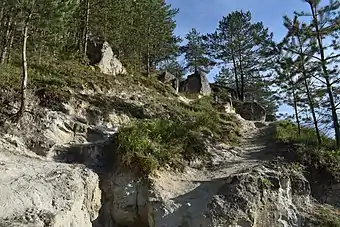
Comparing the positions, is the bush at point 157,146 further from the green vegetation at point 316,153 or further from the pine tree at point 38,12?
the pine tree at point 38,12

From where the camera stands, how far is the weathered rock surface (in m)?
8.62

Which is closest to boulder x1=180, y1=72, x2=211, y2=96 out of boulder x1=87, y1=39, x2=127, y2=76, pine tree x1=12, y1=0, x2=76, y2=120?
boulder x1=87, y1=39, x2=127, y2=76

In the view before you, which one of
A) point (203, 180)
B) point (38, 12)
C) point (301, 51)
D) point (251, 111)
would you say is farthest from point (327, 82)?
point (251, 111)

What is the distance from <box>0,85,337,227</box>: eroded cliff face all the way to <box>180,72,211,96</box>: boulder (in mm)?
17175

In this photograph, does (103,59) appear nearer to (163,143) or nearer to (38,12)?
(38,12)

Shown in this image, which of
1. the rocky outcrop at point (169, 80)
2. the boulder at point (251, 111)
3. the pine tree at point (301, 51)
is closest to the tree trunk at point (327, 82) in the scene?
the pine tree at point (301, 51)

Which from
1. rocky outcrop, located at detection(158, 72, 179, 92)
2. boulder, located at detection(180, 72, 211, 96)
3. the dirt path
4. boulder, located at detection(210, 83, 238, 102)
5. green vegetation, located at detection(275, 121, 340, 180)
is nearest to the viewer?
the dirt path

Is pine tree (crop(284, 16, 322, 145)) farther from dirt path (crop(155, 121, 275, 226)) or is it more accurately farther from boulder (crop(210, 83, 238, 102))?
boulder (crop(210, 83, 238, 102))

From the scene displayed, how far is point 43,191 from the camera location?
951 cm

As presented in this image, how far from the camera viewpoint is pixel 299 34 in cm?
1867

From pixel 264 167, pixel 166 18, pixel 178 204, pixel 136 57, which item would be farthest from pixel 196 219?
pixel 166 18

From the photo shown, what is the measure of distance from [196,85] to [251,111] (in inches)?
183

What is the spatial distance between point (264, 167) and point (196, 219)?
3271mm

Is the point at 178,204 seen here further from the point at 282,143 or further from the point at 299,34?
the point at 299,34
